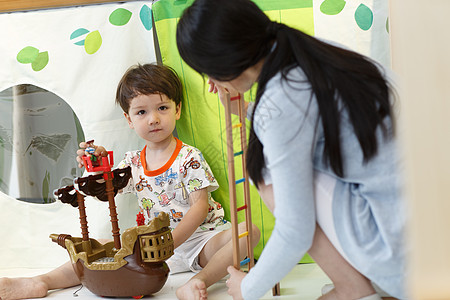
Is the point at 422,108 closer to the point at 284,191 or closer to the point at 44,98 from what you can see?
the point at 284,191

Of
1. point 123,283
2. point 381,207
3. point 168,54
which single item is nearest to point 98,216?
point 123,283

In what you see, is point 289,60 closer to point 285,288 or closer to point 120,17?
point 285,288

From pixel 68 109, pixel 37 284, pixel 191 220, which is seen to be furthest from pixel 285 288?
pixel 68 109

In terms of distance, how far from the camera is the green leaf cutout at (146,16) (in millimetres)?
1591

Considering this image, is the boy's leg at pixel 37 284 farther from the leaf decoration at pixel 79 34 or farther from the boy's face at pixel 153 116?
the leaf decoration at pixel 79 34

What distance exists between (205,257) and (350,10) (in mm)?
781

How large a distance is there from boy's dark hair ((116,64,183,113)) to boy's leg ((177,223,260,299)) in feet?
1.40

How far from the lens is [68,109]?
1654mm

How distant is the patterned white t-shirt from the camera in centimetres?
149

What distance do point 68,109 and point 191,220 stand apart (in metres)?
0.56

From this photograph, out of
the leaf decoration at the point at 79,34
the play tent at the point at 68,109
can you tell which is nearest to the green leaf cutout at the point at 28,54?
the play tent at the point at 68,109

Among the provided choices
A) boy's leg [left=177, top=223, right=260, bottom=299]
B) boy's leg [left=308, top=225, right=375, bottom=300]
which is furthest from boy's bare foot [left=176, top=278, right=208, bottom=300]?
boy's leg [left=308, top=225, right=375, bottom=300]

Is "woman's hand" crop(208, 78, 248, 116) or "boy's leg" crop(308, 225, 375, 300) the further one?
"woman's hand" crop(208, 78, 248, 116)

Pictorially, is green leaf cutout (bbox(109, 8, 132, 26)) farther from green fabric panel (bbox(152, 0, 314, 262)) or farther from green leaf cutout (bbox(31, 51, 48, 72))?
green leaf cutout (bbox(31, 51, 48, 72))
